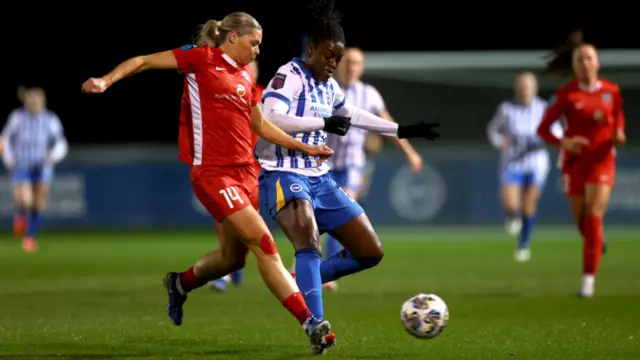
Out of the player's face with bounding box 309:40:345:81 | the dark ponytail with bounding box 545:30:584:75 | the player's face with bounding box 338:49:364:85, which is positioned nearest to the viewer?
the player's face with bounding box 309:40:345:81

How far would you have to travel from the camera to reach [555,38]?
32312 mm

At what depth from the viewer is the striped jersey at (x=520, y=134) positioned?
1878cm

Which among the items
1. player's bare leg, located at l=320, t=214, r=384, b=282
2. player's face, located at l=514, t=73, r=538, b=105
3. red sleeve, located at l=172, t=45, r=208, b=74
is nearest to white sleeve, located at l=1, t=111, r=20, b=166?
player's face, located at l=514, t=73, r=538, b=105

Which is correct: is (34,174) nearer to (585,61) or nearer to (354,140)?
(354,140)

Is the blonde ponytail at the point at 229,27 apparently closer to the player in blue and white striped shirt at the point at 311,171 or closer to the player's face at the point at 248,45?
the player's face at the point at 248,45

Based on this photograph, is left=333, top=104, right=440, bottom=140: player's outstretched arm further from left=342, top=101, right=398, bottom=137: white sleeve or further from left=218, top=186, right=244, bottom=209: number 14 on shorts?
left=218, top=186, right=244, bottom=209: number 14 on shorts

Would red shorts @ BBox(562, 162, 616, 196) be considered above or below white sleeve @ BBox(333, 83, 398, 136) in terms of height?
below

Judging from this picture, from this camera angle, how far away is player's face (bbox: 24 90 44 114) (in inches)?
793

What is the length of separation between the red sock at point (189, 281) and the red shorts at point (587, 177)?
4.37m

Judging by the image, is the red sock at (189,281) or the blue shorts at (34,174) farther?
the blue shorts at (34,174)

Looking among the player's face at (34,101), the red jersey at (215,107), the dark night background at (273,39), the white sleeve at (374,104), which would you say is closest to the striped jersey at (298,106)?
the red jersey at (215,107)

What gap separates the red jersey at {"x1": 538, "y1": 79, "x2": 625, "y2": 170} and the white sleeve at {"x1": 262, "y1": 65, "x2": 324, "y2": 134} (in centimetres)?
421

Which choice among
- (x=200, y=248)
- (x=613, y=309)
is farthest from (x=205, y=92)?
(x=200, y=248)

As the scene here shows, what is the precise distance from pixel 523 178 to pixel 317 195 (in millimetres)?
10677
